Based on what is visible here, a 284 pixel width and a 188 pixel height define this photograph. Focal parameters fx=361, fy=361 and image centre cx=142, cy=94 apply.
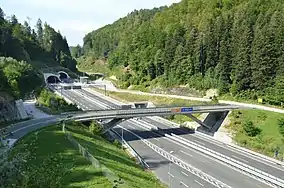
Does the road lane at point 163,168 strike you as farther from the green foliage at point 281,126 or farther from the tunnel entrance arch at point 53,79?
the tunnel entrance arch at point 53,79

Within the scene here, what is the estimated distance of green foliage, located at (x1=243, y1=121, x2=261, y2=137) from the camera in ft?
191

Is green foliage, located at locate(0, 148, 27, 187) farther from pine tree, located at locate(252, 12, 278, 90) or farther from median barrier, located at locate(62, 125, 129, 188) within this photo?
pine tree, located at locate(252, 12, 278, 90)

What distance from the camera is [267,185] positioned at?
39.8 m

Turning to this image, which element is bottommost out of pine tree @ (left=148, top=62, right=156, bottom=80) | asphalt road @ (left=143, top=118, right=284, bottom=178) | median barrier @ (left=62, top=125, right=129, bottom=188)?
asphalt road @ (left=143, top=118, right=284, bottom=178)

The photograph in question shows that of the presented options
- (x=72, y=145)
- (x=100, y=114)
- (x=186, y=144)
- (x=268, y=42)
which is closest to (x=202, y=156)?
(x=186, y=144)

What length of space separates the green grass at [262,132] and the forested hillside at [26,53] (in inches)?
1461

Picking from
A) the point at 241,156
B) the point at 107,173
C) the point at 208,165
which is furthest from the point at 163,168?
the point at 107,173

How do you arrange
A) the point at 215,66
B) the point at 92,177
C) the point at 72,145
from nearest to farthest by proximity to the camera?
1. the point at 92,177
2. the point at 72,145
3. the point at 215,66

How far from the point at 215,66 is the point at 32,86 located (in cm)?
4398

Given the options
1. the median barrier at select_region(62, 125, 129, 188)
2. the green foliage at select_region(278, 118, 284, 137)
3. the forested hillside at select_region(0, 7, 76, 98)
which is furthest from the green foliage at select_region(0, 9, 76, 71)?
the median barrier at select_region(62, 125, 129, 188)

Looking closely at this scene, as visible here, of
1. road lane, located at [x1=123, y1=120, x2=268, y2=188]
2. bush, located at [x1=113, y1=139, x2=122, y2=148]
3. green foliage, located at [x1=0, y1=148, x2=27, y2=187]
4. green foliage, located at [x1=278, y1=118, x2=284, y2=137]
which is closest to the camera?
green foliage, located at [x1=0, y1=148, x2=27, y2=187]

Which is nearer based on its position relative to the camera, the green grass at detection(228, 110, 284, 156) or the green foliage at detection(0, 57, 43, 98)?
the green grass at detection(228, 110, 284, 156)

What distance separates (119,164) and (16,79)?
3992 centimetres

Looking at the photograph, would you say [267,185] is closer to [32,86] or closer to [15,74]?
[15,74]
